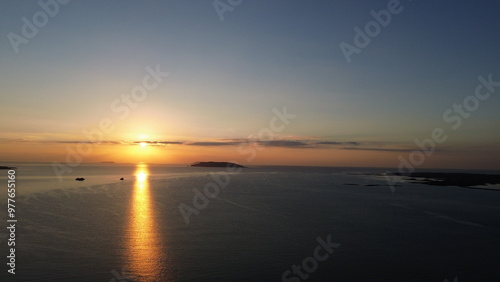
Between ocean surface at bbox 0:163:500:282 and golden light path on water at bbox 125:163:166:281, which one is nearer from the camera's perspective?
golden light path on water at bbox 125:163:166:281

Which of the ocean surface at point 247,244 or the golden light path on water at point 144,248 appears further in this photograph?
the ocean surface at point 247,244

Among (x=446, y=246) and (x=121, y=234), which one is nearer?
(x=446, y=246)

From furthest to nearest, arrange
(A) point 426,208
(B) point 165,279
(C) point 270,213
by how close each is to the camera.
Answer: (A) point 426,208, (C) point 270,213, (B) point 165,279

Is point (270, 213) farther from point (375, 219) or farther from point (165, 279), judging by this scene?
point (165, 279)

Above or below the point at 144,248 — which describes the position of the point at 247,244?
below

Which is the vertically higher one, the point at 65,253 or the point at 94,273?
the point at 65,253

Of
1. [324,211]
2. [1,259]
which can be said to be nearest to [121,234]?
[1,259]

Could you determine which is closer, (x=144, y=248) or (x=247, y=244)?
(x=144, y=248)

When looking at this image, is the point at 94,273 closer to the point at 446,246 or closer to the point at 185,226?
the point at 185,226

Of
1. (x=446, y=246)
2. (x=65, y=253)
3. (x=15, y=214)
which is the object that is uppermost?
(x=15, y=214)

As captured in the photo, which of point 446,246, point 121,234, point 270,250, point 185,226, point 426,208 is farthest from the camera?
point 426,208

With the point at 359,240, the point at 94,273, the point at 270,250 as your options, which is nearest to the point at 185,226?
the point at 270,250
